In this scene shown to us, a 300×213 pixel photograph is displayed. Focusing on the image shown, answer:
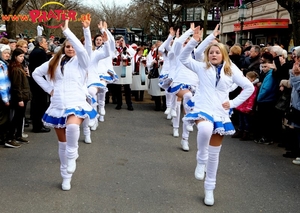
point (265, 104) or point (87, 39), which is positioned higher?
point (87, 39)

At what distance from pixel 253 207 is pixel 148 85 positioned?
783 centimetres

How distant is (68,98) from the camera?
4891 millimetres

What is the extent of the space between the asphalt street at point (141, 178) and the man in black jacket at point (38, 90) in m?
0.38

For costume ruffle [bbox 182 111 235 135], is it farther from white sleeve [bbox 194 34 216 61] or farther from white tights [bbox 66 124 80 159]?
white tights [bbox 66 124 80 159]

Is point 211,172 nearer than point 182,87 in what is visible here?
Yes

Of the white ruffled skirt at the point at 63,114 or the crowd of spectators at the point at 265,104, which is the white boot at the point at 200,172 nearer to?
the white ruffled skirt at the point at 63,114

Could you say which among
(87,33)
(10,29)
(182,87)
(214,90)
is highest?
(10,29)

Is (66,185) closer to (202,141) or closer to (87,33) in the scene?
(202,141)

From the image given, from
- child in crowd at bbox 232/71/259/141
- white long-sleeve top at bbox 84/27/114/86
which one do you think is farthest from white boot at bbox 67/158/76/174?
child in crowd at bbox 232/71/259/141

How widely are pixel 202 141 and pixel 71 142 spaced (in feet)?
5.17

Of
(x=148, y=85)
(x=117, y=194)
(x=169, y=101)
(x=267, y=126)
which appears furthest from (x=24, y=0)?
(x=117, y=194)

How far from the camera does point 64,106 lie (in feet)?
16.0

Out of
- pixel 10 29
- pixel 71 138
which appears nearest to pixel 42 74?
pixel 71 138

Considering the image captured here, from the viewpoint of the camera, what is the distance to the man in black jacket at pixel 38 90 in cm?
818
